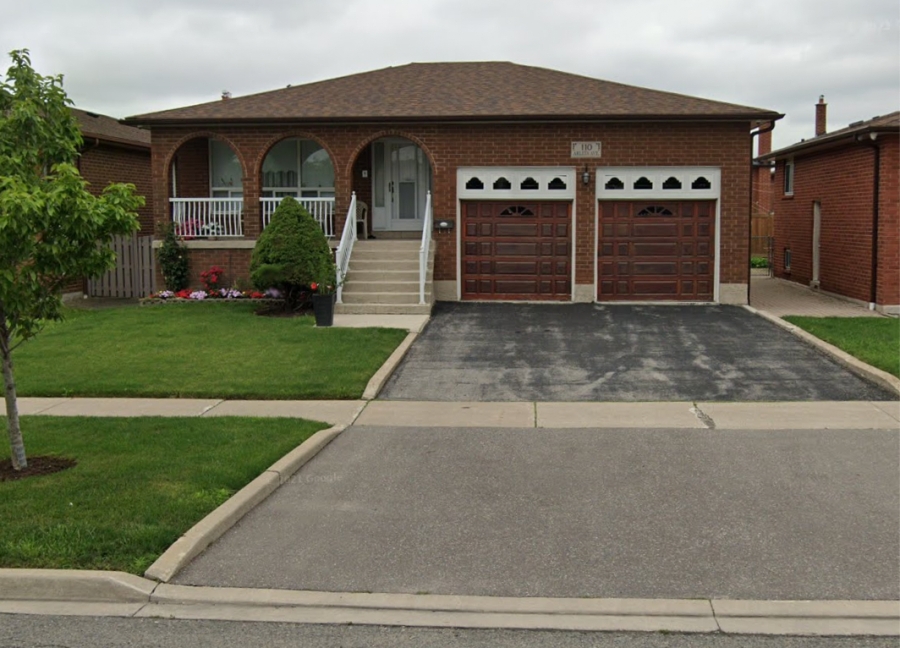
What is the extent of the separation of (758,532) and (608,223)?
13832 mm

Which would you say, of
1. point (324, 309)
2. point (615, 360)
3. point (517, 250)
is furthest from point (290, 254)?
point (615, 360)

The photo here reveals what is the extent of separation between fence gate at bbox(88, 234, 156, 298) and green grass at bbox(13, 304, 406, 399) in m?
4.93

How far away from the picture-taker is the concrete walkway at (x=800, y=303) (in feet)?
60.4

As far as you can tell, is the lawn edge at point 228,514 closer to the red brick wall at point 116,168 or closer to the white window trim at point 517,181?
the white window trim at point 517,181

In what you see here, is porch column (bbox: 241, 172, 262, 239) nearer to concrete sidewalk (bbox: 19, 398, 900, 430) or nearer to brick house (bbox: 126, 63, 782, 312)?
brick house (bbox: 126, 63, 782, 312)

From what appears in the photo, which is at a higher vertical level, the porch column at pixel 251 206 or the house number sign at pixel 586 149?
the house number sign at pixel 586 149

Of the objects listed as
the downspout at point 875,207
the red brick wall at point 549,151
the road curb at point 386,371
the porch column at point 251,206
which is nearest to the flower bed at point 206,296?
the porch column at point 251,206

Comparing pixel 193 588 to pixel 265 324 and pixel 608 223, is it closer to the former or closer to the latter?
pixel 265 324

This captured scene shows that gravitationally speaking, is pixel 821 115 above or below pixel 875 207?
above

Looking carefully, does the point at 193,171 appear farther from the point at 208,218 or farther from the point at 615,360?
the point at 615,360

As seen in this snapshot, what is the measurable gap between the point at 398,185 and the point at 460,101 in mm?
2669

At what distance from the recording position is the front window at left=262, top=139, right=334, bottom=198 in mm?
21891

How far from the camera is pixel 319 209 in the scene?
20.5 m

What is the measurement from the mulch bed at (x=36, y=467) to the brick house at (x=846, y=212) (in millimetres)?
16507
